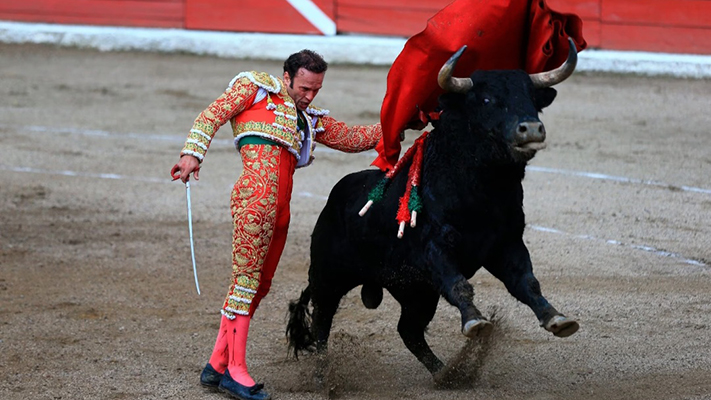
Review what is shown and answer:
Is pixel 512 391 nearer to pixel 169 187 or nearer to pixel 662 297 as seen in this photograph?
pixel 662 297

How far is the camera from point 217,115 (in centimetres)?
436

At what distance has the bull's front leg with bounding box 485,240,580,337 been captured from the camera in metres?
4.04

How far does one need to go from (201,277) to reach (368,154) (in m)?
3.29

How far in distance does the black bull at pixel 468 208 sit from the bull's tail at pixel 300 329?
48 cm

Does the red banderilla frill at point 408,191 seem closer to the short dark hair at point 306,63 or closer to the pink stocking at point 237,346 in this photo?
the short dark hair at point 306,63

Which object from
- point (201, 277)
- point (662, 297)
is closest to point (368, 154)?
point (201, 277)

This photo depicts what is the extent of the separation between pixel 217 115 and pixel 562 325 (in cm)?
155

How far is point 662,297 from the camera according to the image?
19.4 ft

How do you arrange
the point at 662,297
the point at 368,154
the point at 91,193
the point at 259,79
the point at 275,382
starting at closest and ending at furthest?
the point at 259,79 → the point at 275,382 → the point at 662,297 → the point at 91,193 → the point at 368,154

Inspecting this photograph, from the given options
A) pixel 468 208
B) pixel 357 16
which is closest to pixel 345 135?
pixel 468 208

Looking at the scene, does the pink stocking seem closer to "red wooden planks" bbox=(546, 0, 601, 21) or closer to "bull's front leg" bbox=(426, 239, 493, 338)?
"bull's front leg" bbox=(426, 239, 493, 338)

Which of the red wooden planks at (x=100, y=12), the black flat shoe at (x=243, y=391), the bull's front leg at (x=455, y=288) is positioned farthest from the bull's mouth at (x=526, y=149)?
the red wooden planks at (x=100, y=12)

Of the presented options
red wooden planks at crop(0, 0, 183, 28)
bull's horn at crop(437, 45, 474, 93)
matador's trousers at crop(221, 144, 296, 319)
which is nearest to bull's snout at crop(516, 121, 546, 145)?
bull's horn at crop(437, 45, 474, 93)

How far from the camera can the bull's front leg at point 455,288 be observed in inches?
154
